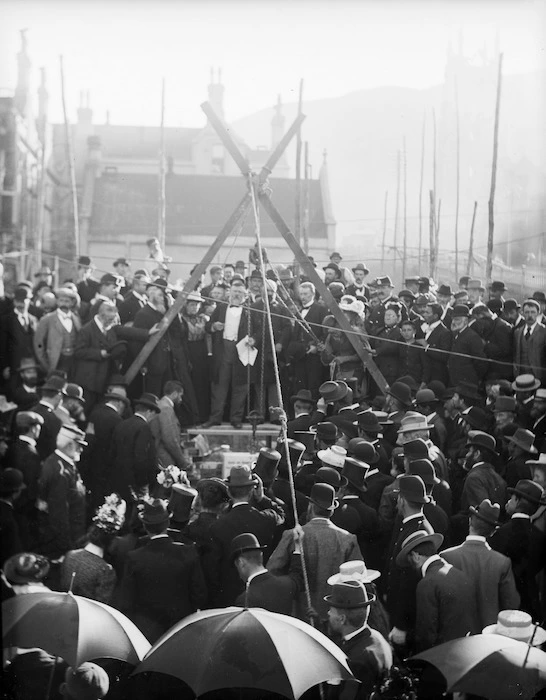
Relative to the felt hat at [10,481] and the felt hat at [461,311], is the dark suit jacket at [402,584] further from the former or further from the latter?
the felt hat at [461,311]

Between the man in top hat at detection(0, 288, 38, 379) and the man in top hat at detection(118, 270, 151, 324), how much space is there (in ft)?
3.62

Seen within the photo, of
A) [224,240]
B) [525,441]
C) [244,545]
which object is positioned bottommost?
[244,545]

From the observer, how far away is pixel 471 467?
28.1ft

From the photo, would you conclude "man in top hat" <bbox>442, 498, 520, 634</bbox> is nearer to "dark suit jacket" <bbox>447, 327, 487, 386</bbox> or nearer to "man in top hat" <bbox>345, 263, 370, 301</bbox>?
"dark suit jacket" <bbox>447, 327, 487, 386</bbox>

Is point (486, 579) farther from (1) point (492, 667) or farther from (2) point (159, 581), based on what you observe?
(2) point (159, 581)

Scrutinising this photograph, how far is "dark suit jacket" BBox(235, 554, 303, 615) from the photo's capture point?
21.1 feet

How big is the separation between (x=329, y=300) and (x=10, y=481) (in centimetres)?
579

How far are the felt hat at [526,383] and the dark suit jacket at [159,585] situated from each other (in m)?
4.93

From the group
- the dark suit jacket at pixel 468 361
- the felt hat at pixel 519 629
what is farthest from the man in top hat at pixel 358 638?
the dark suit jacket at pixel 468 361

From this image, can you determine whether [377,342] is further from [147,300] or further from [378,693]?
[378,693]

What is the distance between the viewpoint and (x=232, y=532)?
7.21 meters

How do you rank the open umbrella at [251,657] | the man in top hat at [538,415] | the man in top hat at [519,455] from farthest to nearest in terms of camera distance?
the man in top hat at [538,415] → the man in top hat at [519,455] → the open umbrella at [251,657]

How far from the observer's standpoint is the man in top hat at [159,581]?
669 centimetres

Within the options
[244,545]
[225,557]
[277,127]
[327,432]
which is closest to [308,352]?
[327,432]
